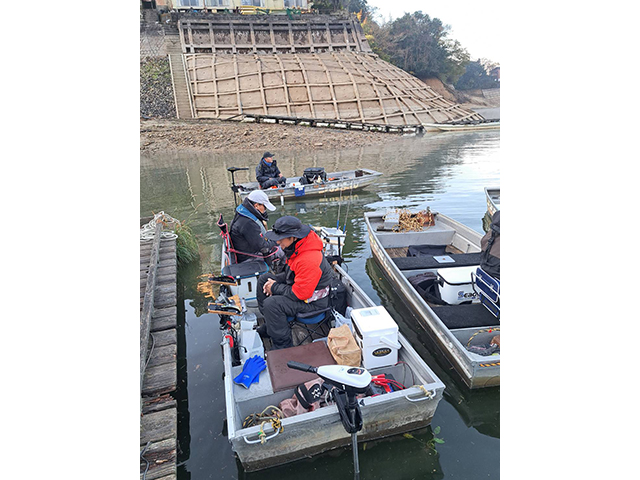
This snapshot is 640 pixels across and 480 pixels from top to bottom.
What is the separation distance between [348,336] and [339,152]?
2159cm

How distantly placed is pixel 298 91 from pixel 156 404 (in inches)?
1204

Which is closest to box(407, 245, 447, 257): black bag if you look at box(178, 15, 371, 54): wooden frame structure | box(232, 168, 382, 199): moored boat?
box(232, 168, 382, 199): moored boat

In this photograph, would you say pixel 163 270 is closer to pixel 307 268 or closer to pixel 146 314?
pixel 146 314

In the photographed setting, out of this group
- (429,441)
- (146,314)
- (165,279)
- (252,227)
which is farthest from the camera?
(165,279)

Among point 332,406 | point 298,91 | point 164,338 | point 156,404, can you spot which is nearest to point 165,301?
point 164,338

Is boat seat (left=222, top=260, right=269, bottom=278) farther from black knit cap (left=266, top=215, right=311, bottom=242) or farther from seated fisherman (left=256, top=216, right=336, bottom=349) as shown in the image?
black knit cap (left=266, top=215, right=311, bottom=242)

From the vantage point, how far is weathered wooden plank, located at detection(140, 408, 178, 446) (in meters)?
3.81

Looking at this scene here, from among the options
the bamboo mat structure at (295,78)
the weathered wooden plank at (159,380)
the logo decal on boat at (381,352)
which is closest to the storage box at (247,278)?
the weathered wooden plank at (159,380)

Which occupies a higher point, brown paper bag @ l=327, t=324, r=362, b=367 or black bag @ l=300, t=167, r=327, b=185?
black bag @ l=300, t=167, r=327, b=185

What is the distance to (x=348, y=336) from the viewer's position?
4586 millimetres

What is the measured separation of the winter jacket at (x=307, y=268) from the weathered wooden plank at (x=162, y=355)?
1909 mm

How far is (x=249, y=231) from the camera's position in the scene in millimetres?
6496

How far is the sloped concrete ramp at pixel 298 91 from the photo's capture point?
30516 millimetres

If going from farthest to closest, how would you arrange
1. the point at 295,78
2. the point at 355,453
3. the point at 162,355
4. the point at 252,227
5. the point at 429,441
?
the point at 295,78 → the point at 252,227 → the point at 162,355 → the point at 429,441 → the point at 355,453
